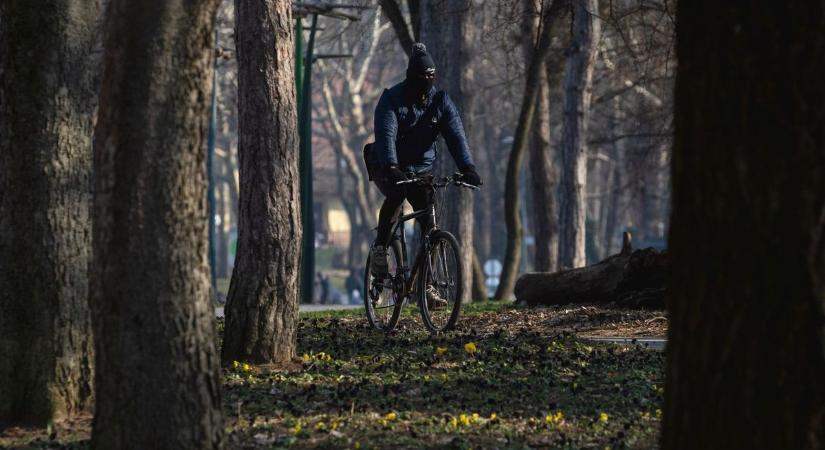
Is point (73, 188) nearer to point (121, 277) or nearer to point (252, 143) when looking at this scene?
point (121, 277)

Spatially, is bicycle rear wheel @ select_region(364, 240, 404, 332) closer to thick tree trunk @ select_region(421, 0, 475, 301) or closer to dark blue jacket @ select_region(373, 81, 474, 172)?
dark blue jacket @ select_region(373, 81, 474, 172)

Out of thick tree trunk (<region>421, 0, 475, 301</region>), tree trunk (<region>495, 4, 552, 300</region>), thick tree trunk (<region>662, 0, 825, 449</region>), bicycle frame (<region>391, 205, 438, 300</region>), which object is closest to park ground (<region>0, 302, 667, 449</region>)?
bicycle frame (<region>391, 205, 438, 300</region>)

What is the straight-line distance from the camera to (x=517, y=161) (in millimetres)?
20234

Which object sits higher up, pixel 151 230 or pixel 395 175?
pixel 395 175

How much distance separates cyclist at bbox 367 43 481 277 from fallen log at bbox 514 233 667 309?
2966 millimetres

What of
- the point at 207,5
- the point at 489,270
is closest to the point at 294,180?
the point at 207,5

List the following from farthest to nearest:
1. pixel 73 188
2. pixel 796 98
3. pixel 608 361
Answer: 1. pixel 608 361
2. pixel 73 188
3. pixel 796 98

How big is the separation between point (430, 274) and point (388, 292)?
0.80 m

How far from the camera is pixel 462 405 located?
7000 mm

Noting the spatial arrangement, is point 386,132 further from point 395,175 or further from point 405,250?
point 405,250

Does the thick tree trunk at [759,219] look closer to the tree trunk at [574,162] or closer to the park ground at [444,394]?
the park ground at [444,394]

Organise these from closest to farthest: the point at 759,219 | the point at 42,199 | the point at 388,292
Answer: the point at 759,219 < the point at 42,199 < the point at 388,292

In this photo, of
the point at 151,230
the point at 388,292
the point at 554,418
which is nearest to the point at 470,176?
the point at 388,292

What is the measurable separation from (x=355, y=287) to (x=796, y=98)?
37966mm
